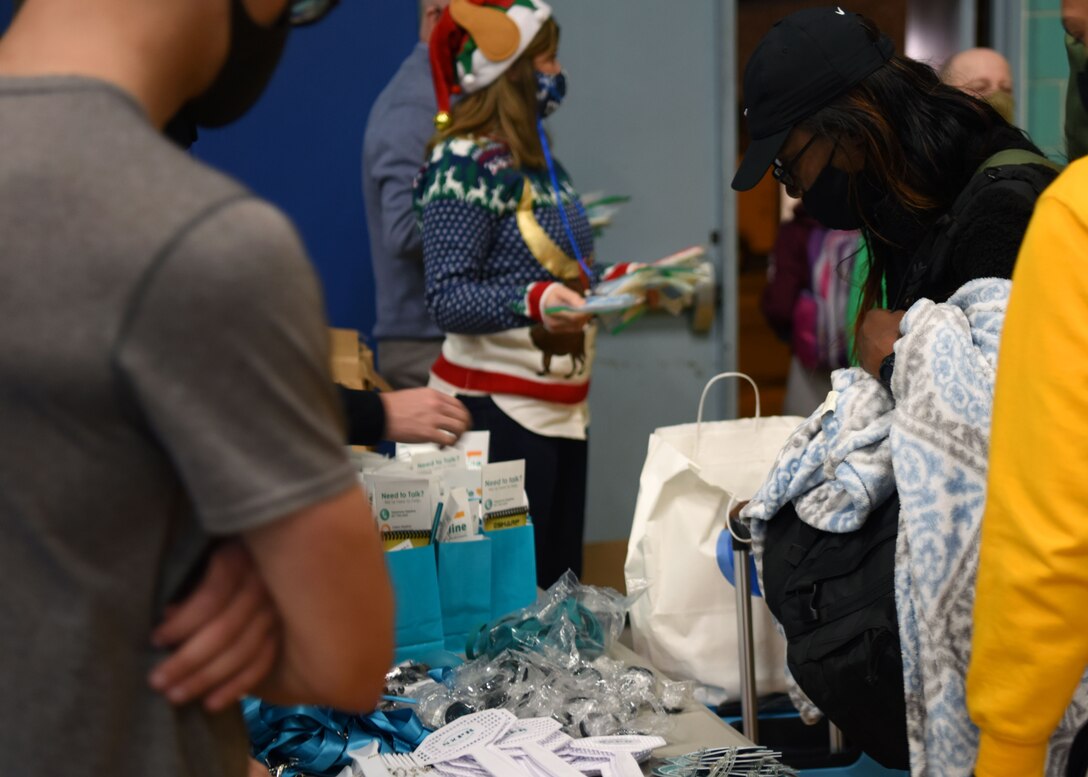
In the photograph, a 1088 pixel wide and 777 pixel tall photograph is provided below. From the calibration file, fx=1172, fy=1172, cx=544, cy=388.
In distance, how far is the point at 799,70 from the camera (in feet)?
5.95

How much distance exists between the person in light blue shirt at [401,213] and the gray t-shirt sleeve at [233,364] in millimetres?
2483

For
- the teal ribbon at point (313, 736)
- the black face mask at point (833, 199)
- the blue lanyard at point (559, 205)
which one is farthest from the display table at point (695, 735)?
the blue lanyard at point (559, 205)

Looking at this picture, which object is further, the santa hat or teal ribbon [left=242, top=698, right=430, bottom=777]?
the santa hat

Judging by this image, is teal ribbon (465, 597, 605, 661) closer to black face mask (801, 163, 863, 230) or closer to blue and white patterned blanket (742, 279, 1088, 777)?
blue and white patterned blanket (742, 279, 1088, 777)

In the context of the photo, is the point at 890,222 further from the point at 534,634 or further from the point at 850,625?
the point at 534,634

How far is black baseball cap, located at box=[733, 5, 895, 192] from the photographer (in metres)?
1.80

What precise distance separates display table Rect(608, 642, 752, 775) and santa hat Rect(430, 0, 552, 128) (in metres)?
1.66

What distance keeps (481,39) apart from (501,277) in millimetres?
562

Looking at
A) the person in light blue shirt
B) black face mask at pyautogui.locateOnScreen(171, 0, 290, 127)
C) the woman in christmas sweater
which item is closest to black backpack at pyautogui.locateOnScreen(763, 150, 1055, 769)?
Answer: the woman in christmas sweater

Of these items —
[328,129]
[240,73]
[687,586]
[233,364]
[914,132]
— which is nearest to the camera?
[233,364]

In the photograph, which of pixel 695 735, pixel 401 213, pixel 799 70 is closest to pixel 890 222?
pixel 799 70

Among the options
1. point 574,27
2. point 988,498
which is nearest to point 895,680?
point 988,498

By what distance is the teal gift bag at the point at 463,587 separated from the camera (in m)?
2.00

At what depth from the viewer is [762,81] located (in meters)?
1.87
